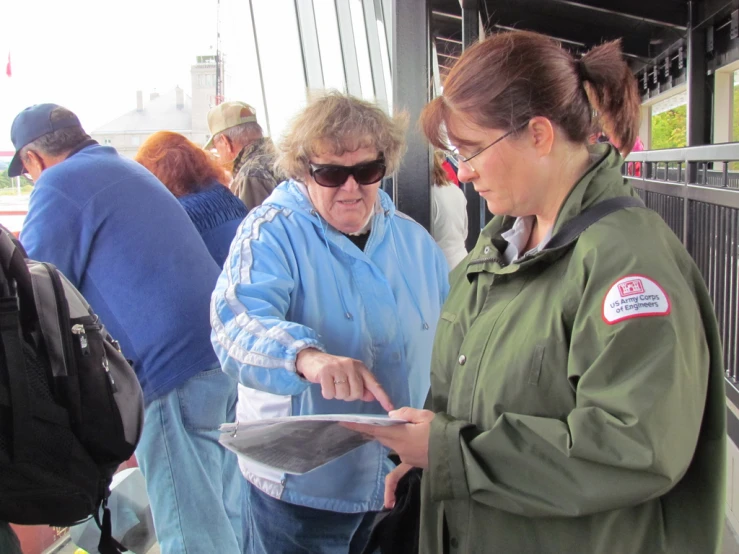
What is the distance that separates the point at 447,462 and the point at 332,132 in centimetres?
96

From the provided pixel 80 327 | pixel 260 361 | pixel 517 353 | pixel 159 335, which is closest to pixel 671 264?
pixel 517 353

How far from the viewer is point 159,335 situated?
2299 millimetres

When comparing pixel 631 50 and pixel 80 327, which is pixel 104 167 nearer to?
pixel 80 327

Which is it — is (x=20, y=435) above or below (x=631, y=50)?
below

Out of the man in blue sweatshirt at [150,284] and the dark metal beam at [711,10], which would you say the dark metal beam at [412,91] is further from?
the dark metal beam at [711,10]

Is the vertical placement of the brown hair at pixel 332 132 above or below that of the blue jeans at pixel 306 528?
above

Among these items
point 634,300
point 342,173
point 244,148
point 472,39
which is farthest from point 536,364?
point 472,39

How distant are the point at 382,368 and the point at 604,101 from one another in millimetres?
828

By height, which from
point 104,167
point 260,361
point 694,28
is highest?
point 694,28

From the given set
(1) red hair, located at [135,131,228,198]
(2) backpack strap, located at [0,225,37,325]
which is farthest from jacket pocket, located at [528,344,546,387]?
(1) red hair, located at [135,131,228,198]

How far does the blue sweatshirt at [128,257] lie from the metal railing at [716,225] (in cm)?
204

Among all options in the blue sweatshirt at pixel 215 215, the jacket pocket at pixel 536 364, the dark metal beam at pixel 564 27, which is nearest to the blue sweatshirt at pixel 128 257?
the blue sweatshirt at pixel 215 215

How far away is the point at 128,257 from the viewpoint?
2.27 m

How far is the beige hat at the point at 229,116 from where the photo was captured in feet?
12.3
